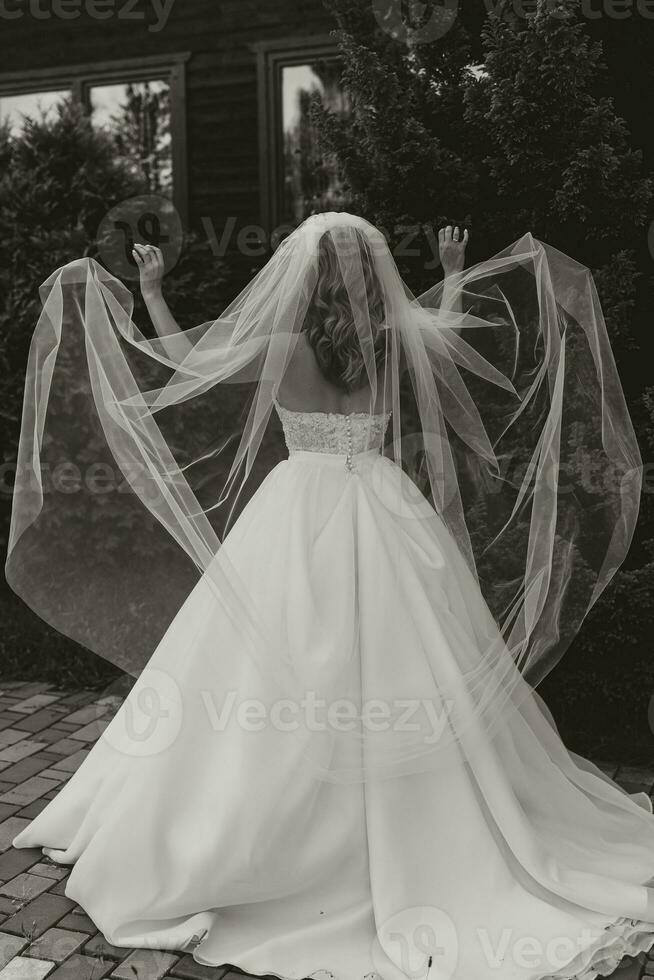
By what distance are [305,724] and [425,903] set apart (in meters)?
0.61

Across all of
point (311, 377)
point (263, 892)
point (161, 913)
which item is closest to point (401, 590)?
point (311, 377)

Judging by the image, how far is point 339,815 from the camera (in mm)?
2801

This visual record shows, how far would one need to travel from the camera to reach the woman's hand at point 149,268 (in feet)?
9.93

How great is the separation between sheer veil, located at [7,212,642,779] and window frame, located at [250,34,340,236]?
3811mm

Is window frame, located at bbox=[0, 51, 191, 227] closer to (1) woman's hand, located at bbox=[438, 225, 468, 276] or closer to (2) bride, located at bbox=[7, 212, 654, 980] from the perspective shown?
(1) woman's hand, located at bbox=[438, 225, 468, 276]

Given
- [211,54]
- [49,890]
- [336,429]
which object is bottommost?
[49,890]

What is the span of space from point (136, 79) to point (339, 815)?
6.06m

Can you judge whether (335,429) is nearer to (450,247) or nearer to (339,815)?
(450,247)

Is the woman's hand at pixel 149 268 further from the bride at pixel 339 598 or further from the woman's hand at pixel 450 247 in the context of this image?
the woman's hand at pixel 450 247

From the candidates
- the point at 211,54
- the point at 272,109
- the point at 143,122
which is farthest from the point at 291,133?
the point at 143,122

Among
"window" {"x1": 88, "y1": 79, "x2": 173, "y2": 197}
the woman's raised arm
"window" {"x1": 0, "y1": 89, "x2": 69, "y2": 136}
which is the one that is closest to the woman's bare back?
the woman's raised arm

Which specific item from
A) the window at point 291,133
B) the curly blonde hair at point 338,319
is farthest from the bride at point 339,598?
the window at point 291,133

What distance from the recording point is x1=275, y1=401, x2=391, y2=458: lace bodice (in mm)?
3113

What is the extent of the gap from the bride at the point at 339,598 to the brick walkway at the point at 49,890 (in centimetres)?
7
